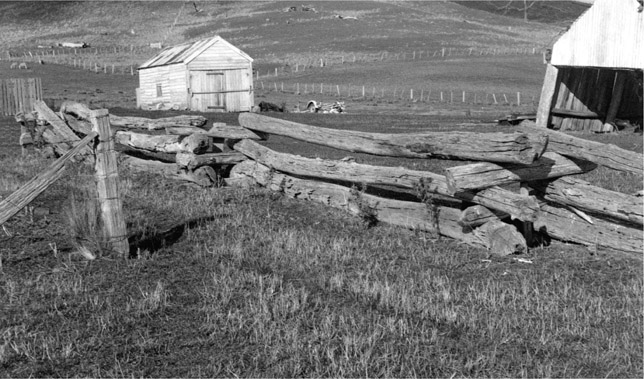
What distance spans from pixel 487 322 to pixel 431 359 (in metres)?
1.02

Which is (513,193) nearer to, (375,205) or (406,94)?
(375,205)

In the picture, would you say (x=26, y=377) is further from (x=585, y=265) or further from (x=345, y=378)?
(x=585, y=265)

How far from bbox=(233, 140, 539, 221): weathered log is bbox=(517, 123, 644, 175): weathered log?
35.7 inches

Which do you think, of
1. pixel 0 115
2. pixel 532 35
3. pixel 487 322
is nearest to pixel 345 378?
pixel 487 322

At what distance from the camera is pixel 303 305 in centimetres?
691

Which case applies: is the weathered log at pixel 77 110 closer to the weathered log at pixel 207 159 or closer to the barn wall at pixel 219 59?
the weathered log at pixel 207 159

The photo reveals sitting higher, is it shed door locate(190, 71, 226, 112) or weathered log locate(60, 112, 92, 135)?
weathered log locate(60, 112, 92, 135)

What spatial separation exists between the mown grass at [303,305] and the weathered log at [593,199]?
538 mm

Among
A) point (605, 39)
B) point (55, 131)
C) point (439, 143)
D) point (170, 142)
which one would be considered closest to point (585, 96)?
point (605, 39)

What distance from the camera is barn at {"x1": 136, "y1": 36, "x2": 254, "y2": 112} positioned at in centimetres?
3897

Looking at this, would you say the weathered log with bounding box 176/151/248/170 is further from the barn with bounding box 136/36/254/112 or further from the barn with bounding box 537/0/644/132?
the barn with bounding box 136/36/254/112

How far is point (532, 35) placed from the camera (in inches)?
4537

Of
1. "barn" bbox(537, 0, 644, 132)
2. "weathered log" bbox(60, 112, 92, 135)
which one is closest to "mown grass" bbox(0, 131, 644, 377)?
"weathered log" bbox(60, 112, 92, 135)

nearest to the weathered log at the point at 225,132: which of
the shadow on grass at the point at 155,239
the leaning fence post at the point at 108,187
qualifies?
the shadow on grass at the point at 155,239
